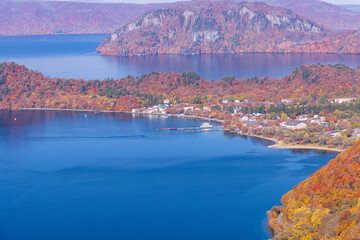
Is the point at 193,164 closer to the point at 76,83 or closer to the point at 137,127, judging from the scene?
the point at 137,127

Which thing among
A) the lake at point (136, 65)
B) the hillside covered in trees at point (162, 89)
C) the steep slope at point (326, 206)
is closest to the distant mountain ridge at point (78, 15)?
the lake at point (136, 65)

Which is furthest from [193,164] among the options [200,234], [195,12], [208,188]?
[195,12]

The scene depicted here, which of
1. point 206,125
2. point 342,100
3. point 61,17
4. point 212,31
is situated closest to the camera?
point 206,125

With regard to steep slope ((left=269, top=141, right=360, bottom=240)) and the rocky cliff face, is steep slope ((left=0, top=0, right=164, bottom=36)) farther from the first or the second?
steep slope ((left=269, top=141, right=360, bottom=240))

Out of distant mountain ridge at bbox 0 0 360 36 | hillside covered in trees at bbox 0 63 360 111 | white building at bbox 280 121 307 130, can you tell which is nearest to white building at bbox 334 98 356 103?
hillside covered in trees at bbox 0 63 360 111

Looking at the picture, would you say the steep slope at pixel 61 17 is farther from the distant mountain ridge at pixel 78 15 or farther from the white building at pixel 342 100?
the white building at pixel 342 100

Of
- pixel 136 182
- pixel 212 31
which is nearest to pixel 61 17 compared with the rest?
pixel 212 31

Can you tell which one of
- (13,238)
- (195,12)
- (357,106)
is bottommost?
(13,238)

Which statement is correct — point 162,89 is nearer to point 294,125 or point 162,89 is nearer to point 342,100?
Result: point 342,100
